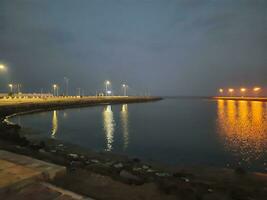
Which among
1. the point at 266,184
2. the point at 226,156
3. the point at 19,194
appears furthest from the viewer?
the point at 226,156

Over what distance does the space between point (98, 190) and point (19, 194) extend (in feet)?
7.32

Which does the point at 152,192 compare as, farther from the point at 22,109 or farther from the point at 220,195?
the point at 22,109

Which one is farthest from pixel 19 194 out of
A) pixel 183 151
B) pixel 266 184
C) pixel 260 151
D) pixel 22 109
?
pixel 22 109

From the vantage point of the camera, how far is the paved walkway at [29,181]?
228 inches

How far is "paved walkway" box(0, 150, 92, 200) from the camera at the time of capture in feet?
19.0

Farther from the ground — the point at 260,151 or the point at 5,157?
the point at 5,157

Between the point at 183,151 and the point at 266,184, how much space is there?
10.8m

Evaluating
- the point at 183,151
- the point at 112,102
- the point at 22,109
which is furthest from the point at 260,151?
the point at 112,102

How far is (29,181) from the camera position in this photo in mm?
6602

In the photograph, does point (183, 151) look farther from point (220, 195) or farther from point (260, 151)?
point (220, 195)

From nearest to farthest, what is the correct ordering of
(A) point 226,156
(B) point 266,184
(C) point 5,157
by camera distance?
(C) point 5,157
(B) point 266,184
(A) point 226,156

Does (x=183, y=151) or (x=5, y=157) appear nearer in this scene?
(x=5, y=157)

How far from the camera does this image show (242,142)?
28312mm

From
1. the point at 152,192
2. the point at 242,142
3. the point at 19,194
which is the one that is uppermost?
the point at 19,194
